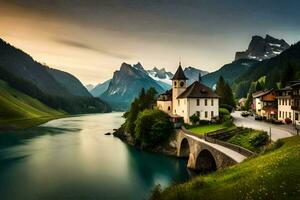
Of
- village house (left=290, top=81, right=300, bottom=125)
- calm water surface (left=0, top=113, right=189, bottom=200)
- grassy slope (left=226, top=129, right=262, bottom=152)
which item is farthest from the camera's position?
village house (left=290, top=81, right=300, bottom=125)

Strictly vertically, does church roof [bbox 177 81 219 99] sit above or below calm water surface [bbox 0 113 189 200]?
above

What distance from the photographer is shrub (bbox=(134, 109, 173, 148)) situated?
8475 cm

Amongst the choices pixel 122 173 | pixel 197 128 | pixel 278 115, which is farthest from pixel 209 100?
pixel 122 173

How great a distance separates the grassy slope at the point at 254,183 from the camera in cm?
2164

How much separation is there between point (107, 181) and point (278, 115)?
49.3 metres

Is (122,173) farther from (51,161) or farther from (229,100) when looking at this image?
(229,100)

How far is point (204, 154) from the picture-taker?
191 ft

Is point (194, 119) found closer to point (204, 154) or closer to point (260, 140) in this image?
point (204, 154)

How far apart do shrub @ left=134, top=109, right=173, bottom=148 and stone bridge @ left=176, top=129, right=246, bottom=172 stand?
18.9ft

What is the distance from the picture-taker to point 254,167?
1077 inches

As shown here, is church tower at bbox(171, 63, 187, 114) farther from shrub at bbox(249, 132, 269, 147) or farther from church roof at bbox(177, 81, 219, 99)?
shrub at bbox(249, 132, 269, 147)

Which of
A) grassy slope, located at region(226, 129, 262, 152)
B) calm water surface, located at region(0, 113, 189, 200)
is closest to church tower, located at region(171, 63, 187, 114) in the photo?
calm water surface, located at region(0, 113, 189, 200)

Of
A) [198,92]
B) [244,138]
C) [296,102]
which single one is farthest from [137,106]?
[244,138]

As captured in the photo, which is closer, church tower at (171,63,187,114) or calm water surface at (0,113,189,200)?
calm water surface at (0,113,189,200)
